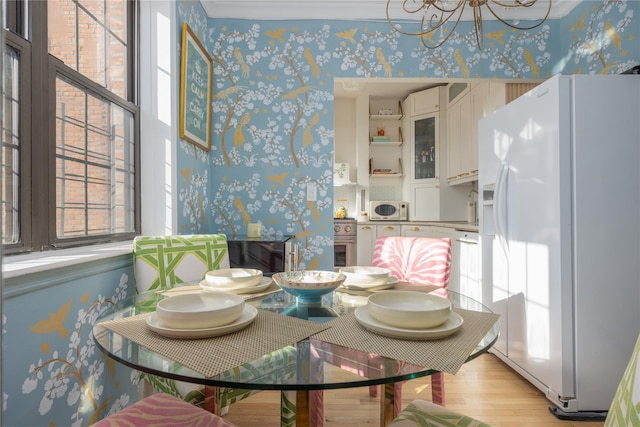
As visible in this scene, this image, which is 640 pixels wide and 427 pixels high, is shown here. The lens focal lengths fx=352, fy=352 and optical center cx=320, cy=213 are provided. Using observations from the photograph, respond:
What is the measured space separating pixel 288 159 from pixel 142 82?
3.90 feet

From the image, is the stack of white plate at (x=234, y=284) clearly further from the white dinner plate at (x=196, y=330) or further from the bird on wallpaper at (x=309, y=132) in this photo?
the bird on wallpaper at (x=309, y=132)

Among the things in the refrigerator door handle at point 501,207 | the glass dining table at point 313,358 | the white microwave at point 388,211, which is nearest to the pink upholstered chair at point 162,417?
the glass dining table at point 313,358

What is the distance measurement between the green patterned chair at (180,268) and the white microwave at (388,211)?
3.56 metres

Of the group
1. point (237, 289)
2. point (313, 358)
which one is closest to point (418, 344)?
point (313, 358)

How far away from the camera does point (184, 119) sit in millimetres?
2240

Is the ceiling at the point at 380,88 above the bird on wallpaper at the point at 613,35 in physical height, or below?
above

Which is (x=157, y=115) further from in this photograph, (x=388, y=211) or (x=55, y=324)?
(x=388, y=211)

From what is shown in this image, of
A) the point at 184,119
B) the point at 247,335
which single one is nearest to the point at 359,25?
the point at 184,119

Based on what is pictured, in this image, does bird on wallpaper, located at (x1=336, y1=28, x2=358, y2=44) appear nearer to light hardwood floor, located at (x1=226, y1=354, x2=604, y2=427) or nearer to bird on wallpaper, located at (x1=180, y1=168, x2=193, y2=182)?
bird on wallpaper, located at (x1=180, y1=168, x2=193, y2=182)

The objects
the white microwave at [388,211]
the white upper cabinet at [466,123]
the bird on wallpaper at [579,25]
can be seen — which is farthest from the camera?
the white microwave at [388,211]

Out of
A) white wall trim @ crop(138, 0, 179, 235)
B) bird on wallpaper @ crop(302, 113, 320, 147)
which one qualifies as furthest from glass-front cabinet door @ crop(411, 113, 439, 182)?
white wall trim @ crop(138, 0, 179, 235)

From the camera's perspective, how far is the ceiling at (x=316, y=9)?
283cm

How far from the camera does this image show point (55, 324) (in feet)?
4.04

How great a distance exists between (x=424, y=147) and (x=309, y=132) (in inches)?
99.5
